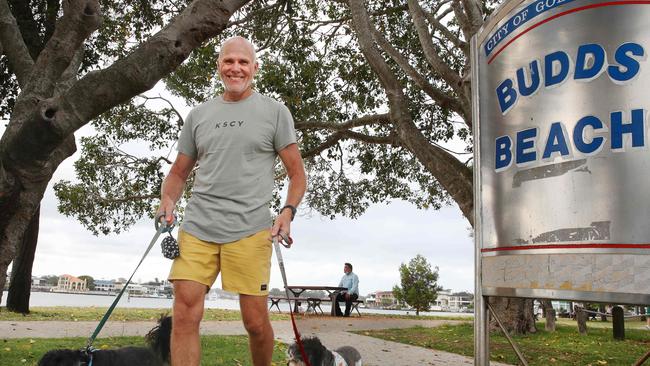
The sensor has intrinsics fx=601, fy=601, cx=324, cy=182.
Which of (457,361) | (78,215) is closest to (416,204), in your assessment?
(78,215)

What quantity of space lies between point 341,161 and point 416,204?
124 inches

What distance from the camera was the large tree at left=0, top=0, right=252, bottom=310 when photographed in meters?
4.75

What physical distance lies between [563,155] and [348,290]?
15.3m

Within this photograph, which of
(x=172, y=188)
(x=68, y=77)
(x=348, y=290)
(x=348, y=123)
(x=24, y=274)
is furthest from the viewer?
(x=348, y=290)

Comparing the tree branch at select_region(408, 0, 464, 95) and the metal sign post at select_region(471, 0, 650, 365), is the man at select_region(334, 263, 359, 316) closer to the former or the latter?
the tree branch at select_region(408, 0, 464, 95)

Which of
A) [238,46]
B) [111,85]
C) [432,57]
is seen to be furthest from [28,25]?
[238,46]

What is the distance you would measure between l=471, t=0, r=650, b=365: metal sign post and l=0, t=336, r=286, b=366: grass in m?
3.41

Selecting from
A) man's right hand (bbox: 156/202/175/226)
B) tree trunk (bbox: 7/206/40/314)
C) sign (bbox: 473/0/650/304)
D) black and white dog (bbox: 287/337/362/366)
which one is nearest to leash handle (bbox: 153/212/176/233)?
man's right hand (bbox: 156/202/175/226)

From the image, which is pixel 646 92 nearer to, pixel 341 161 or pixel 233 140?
pixel 233 140

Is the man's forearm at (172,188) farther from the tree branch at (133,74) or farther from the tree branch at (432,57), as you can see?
the tree branch at (432,57)

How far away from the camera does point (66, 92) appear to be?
190 inches

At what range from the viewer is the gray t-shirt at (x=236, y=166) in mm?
3260

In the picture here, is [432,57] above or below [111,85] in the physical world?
above

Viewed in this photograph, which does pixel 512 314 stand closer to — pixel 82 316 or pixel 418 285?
pixel 82 316
